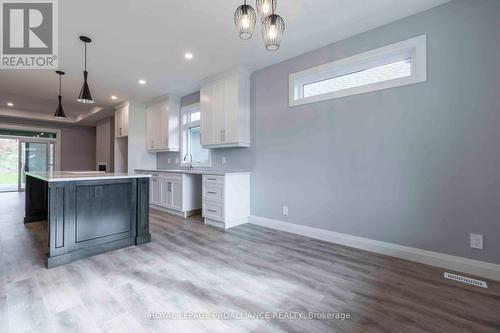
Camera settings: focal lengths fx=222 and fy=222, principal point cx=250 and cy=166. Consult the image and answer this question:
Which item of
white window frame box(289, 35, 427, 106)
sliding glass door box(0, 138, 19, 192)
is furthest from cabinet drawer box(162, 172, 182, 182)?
sliding glass door box(0, 138, 19, 192)

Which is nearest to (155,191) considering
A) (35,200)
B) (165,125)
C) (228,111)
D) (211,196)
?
(165,125)

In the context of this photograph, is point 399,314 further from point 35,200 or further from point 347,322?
point 35,200

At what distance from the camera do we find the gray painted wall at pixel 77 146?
27.8ft

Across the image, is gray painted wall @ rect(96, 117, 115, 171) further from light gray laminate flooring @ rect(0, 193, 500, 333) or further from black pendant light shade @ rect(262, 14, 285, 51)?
black pendant light shade @ rect(262, 14, 285, 51)

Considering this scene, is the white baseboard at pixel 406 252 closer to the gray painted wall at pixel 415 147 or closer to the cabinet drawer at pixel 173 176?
the gray painted wall at pixel 415 147

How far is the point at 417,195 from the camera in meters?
2.35

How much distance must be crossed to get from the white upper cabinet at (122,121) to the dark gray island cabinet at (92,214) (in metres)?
3.48

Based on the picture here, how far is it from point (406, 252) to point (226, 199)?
7.81ft

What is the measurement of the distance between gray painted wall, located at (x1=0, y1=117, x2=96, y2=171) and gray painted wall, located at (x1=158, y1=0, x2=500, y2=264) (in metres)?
8.99

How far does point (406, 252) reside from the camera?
238cm

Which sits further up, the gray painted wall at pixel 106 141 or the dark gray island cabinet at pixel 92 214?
the gray painted wall at pixel 106 141

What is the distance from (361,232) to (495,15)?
2.43 m

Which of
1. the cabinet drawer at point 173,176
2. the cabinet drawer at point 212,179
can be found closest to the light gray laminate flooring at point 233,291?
the cabinet drawer at point 212,179

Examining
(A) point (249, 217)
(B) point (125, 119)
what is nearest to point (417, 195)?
(A) point (249, 217)
